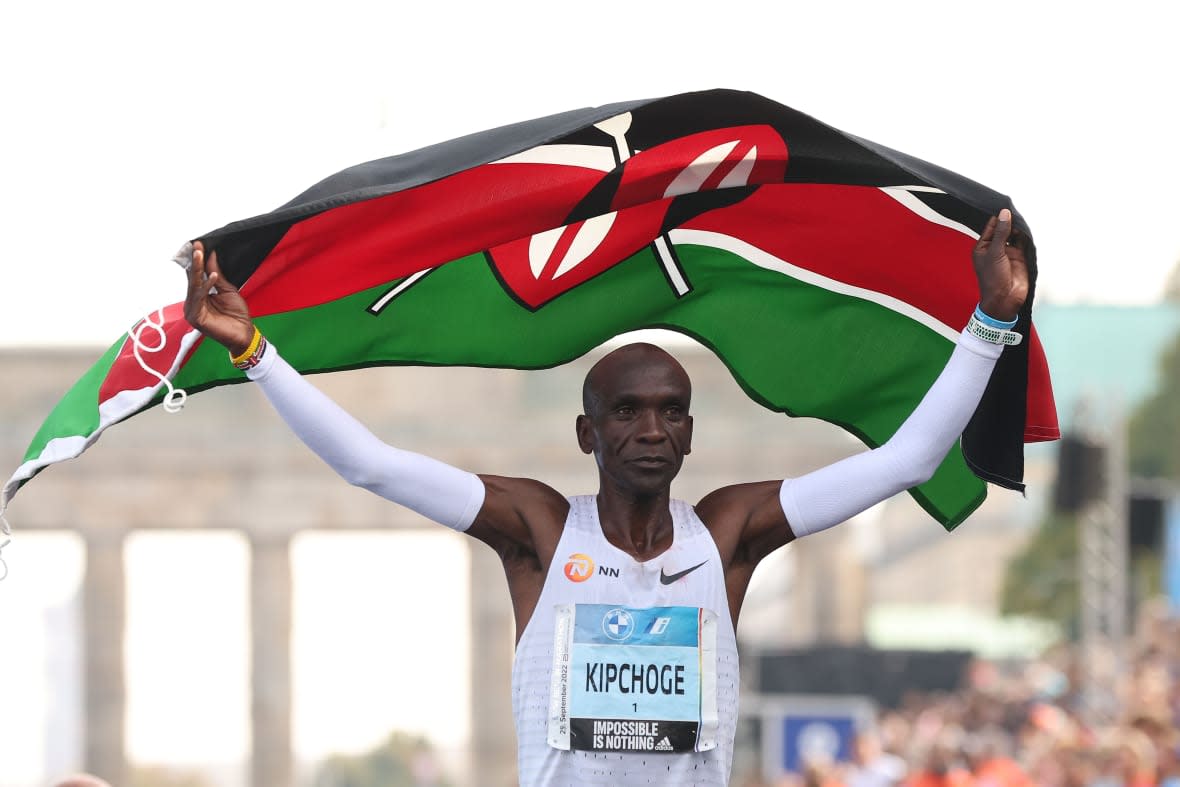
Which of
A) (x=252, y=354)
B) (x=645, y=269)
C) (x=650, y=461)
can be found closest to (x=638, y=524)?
(x=650, y=461)

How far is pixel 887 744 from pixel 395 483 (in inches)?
500

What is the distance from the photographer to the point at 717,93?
468 centimetres

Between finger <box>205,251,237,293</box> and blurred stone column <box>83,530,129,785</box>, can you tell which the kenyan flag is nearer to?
finger <box>205,251,237,293</box>

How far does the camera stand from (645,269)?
5.42 meters

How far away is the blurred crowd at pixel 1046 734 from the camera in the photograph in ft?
34.9

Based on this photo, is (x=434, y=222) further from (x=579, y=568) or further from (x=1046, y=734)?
(x=1046, y=734)

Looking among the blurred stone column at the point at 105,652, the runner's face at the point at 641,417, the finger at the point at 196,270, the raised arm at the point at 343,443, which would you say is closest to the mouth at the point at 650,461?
the runner's face at the point at 641,417

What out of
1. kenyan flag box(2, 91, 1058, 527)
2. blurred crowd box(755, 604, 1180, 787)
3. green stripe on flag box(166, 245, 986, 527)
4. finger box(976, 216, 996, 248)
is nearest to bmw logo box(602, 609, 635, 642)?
kenyan flag box(2, 91, 1058, 527)

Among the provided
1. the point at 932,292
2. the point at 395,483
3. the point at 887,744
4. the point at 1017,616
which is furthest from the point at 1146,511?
the point at 1017,616

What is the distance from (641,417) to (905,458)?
2.10 feet

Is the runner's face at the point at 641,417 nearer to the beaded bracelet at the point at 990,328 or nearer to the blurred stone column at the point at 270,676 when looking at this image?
the beaded bracelet at the point at 990,328

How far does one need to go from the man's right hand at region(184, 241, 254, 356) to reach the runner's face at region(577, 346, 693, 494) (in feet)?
2.46

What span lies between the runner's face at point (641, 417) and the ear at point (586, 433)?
0.28 feet

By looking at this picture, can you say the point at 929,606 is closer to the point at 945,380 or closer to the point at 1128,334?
the point at 1128,334
